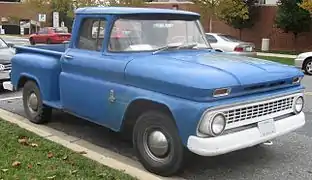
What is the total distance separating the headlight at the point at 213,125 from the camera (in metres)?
4.53

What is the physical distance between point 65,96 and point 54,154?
1.06 meters

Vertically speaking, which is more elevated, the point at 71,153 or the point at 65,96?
the point at 65,96

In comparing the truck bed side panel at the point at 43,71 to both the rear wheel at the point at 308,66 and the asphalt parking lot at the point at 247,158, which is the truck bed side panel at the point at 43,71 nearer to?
the asphalt parking lot at the point at 247,158

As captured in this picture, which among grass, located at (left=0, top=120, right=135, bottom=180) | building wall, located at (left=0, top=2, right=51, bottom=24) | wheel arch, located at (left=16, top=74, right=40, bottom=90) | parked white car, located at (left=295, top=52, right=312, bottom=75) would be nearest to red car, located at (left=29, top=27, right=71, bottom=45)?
parked white car, located at (left=295, top=52, right=312, bottom=75)

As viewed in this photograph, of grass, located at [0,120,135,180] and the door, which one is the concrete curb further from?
the door

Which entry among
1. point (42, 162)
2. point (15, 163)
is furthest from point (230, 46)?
point (15, 163)

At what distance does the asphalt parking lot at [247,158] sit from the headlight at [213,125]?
75 centimetres

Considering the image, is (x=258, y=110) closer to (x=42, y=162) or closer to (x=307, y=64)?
(x=42, y=162)

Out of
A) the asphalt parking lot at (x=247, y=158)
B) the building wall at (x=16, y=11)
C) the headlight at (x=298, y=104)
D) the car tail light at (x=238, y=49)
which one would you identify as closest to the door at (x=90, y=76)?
the asphalt parking lot at (x=247, y=158)

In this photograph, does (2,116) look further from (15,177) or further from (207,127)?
(207,127)

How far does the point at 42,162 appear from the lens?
17.0 ft

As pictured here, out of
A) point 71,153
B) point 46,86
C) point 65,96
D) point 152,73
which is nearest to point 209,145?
point 152,73

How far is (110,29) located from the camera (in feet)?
19.0

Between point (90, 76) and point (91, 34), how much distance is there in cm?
64
